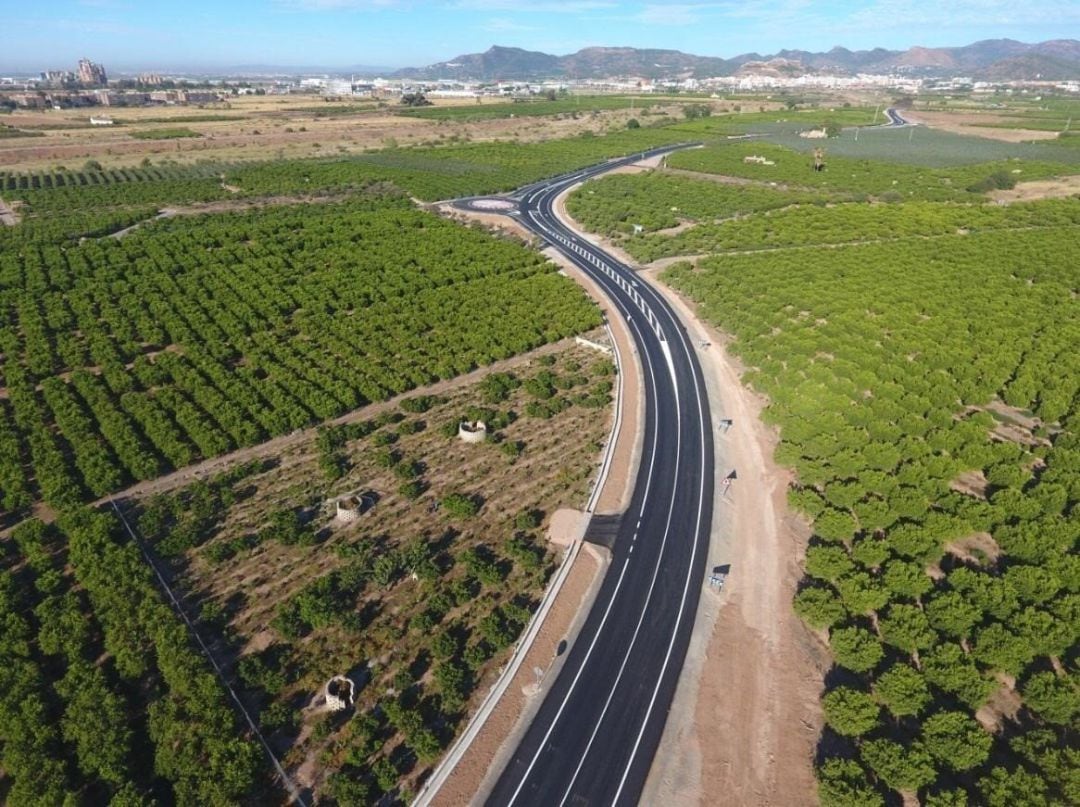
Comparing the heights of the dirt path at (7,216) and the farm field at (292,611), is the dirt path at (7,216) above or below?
above

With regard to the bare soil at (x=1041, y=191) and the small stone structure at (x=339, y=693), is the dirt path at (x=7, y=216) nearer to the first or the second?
the small stone structure at (x=339, y=693)

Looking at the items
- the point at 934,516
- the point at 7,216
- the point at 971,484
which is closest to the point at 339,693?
the point at 934,516

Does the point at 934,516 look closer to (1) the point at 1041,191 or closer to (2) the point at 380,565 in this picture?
(2) the point at 380,565

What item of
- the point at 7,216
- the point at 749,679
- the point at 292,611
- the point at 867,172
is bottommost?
the point at 749,679

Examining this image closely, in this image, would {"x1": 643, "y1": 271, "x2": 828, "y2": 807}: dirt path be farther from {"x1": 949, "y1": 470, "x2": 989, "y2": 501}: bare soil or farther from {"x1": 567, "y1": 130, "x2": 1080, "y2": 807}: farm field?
{"x1": 949, "y1": 470, "x2": 989, "y2": 501}: bare soil

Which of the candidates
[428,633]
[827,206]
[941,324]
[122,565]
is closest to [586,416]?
[428,633]

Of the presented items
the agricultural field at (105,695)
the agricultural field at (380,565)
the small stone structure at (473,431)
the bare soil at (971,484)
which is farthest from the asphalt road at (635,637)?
the bare soil at (971,484)
